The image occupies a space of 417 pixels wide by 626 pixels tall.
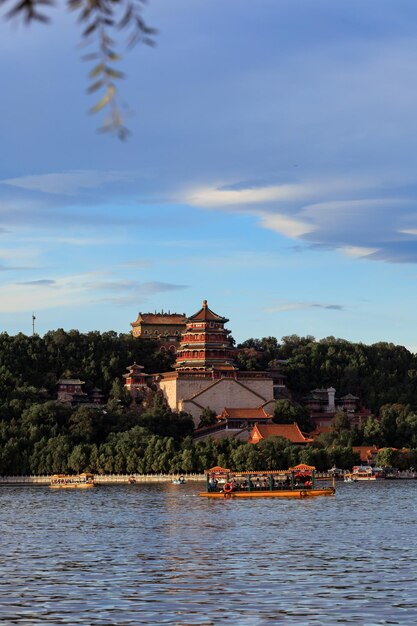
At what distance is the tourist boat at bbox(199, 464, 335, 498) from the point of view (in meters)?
94.9

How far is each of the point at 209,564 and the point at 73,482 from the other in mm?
78534

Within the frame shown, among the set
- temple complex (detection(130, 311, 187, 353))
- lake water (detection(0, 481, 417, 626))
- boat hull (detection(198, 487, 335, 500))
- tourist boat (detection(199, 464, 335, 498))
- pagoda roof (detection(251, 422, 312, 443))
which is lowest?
lake water (detection(0, 481, 417, 626))

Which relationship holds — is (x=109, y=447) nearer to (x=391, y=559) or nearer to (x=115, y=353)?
(x=115, y=353)

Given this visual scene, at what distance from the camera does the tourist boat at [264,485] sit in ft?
311

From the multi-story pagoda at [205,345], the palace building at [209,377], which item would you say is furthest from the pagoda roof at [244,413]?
the multi-story pagoda at [205,345]

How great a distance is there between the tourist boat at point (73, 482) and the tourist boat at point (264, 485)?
59.8 ft

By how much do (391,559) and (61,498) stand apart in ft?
191

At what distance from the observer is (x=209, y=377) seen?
460 feet

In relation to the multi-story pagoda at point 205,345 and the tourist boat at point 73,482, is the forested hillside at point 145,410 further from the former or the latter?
the multi-story pagoda at point 205,345

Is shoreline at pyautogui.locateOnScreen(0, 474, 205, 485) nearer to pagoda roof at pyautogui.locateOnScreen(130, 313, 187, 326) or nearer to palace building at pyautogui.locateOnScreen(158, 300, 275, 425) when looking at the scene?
palace building at pyautogui.locateOnScreen(158, 300, 275, 425)

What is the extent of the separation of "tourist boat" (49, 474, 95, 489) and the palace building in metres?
20.0

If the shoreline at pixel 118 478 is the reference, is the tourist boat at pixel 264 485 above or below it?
below

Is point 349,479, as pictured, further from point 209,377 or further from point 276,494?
point 276,494

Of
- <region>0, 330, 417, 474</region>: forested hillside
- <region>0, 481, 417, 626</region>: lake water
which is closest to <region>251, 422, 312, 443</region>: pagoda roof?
<region>0, 330, 417, 474</region>: forested hillside
